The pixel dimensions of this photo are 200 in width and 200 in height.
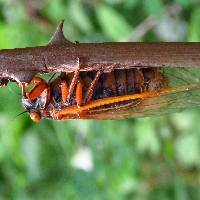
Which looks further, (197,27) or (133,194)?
(133,194)

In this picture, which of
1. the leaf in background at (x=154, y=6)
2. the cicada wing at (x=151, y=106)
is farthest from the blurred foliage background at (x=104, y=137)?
the cicada wing at (x=151, y=106)

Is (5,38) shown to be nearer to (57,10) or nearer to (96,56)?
(57,10)

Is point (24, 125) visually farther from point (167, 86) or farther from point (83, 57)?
point (83, 57)

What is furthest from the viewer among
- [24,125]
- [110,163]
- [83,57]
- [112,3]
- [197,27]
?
[24,125]

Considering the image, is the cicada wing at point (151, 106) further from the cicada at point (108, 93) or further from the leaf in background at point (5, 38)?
the leaf in background at point (5, 38)

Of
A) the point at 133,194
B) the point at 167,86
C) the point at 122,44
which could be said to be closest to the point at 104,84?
the point at 167,86

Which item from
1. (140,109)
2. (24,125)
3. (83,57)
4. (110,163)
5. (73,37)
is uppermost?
(73,37)

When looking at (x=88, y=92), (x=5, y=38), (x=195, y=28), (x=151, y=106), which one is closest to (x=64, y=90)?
(x=88, y=92)

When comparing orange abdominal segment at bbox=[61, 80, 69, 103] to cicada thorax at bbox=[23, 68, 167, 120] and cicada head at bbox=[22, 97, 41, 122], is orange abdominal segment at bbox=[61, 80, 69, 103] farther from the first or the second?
cicada head at bbox=[22, 97, 41, 122]
